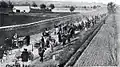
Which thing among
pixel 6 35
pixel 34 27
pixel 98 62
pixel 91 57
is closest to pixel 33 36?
pixel 34 27

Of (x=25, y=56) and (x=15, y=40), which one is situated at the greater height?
(x=25, y=56)

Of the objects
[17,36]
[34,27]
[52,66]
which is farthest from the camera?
[34,27]

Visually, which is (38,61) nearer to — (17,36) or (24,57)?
(24,57)

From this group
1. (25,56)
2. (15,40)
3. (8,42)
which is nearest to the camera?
(25,56)

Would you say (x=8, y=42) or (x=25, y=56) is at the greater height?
(x=25, y=56)

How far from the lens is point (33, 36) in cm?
2455

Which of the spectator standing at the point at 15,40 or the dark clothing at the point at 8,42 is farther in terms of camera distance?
the spectator standing at the point at 15,40

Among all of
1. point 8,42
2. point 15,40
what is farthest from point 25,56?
point 15,40

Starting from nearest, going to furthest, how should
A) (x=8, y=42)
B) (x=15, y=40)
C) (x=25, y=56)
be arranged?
(x=25, y=56), (x=8, y=42), (x=15, y=40)

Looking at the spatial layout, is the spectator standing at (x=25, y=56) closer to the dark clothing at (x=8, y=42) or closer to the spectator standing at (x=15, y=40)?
the dark clothing at (x=8, y=42)

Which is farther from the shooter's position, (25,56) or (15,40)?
(15,40)

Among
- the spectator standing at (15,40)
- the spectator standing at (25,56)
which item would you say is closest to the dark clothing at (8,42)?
the spectator standing at (15,40)

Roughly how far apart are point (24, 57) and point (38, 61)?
1517 mm

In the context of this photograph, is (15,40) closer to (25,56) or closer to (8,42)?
(8,42)
